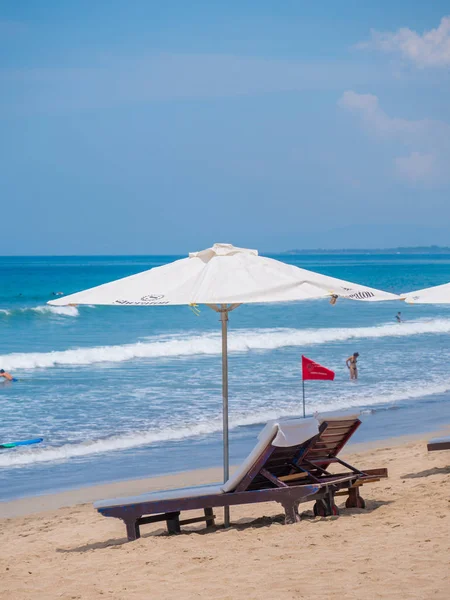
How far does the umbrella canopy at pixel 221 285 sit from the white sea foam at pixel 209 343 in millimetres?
17532

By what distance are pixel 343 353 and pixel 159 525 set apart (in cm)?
1818

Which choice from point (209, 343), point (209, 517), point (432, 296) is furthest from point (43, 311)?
point (209, 517)

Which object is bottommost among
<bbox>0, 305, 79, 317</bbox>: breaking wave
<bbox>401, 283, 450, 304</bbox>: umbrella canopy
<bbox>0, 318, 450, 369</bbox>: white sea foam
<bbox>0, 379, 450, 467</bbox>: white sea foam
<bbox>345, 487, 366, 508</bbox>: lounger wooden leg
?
<bbox>0, 379, 450, 467</bbox>: white sea foam

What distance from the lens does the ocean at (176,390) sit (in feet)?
38.0

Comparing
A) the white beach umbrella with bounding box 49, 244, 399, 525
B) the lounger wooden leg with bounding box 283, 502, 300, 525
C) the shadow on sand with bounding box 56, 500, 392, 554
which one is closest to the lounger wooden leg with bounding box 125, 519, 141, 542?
the shadow on sand with bounding box 56, 500, 392, 554

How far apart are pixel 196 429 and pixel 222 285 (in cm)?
735

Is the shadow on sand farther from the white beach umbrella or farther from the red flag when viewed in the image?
the red flag

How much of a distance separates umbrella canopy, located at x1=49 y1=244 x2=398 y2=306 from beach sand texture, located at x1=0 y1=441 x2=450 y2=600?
185 centimetres

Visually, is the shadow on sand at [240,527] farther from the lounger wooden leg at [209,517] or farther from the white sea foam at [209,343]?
the white sea foam at [209,343]

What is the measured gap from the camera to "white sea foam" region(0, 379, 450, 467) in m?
11.6

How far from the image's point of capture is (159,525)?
8008 millimetres

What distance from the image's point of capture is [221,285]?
6359mm

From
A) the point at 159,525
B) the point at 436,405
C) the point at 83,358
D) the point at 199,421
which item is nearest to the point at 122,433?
the point at 199,421

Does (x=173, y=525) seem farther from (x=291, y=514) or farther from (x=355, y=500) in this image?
(x=355, y=500)
